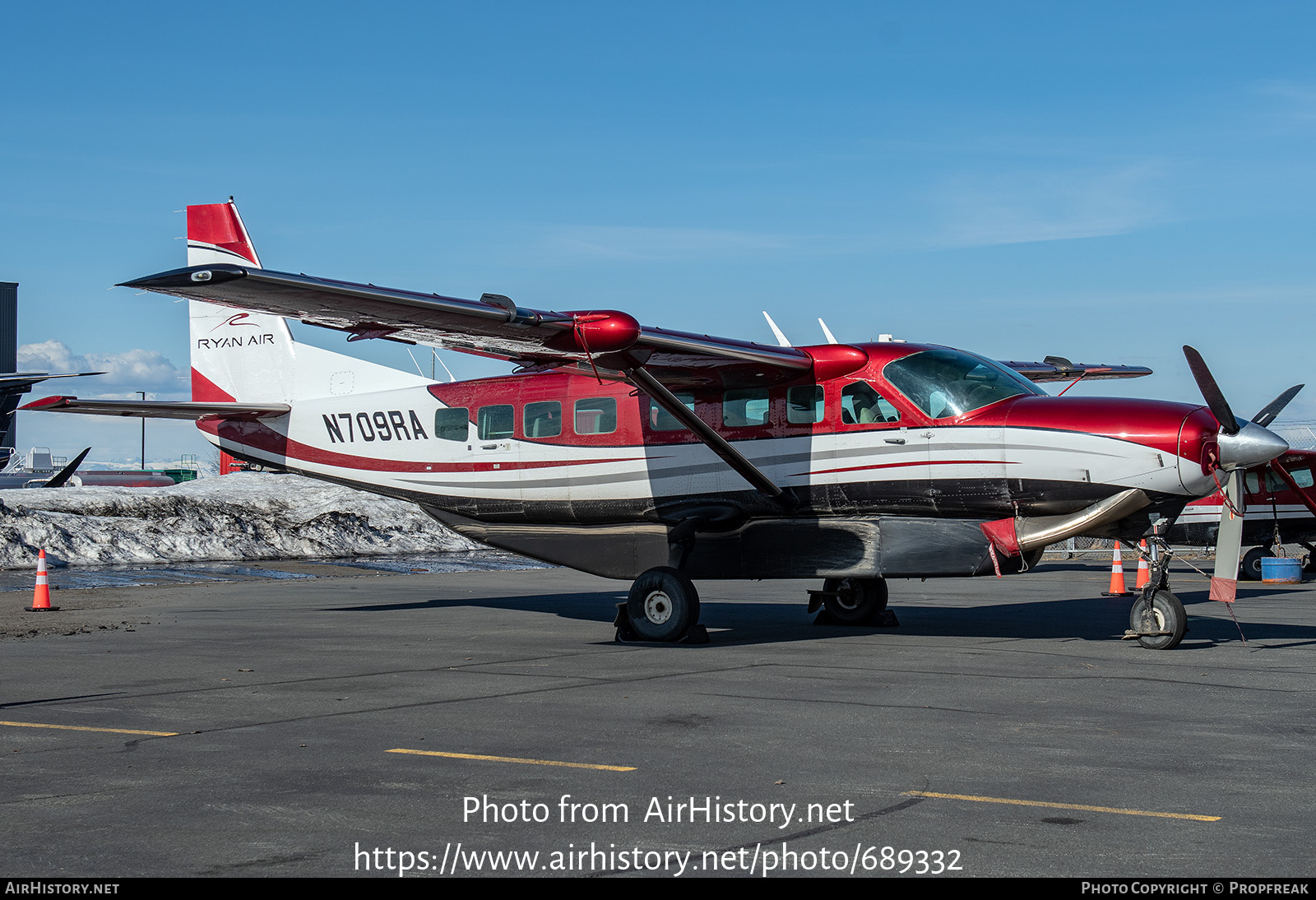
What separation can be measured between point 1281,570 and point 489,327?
65.3 ft

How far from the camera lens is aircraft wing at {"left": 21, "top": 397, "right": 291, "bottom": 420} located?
1522 centimetres

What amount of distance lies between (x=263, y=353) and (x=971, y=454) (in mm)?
10835

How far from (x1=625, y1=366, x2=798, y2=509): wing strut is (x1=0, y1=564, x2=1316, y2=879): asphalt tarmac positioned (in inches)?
65.6

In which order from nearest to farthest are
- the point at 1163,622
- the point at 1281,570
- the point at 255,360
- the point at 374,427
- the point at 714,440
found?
1. the point at 1163,622
2. the point at 714,440
3. the point at 374,427
4. the point at 255,360
5. the point at 1281,570

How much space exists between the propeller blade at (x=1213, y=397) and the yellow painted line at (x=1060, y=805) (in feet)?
22.7

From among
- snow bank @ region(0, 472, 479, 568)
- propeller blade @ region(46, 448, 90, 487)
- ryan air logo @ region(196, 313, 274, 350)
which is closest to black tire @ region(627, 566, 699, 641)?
ryan air logo @ region(196, 313, 274, 350)

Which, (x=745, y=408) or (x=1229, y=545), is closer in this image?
(x=1229, y=545)

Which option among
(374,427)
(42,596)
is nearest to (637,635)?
(374,427)

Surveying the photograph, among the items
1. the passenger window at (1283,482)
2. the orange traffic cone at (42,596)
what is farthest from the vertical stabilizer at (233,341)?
the passenger window at (1283,482)

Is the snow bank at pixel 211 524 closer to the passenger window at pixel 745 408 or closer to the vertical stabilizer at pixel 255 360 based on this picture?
the vertical stabilizer at pixel 255 360

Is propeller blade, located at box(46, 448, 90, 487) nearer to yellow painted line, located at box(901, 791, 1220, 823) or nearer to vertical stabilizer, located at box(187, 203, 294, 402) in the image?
vertical stabilizer, located at box(187, 203, 294, 402)

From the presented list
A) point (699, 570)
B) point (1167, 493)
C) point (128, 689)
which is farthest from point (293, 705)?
point (1167, 493)

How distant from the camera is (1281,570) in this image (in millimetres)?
25062

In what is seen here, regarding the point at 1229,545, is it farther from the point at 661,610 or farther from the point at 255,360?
the point at 255,360
